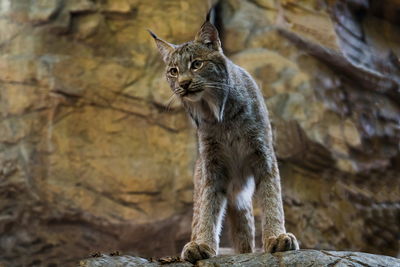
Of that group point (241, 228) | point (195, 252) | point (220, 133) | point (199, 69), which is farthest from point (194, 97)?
point (241, 228)

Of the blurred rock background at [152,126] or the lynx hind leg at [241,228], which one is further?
the blurred rock background at [152,126]

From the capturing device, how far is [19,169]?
5355mm

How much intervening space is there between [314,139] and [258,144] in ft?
6.78

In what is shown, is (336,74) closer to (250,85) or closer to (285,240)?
(250,85)

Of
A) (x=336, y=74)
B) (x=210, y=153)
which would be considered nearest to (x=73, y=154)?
(x=210, y=153)

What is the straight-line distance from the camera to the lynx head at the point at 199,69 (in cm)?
329

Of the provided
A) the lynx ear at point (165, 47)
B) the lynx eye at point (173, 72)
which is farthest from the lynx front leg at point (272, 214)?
the lynx ear at point (165, 47)

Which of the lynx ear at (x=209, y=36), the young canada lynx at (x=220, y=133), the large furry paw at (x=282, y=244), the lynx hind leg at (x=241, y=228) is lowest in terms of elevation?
the lynx hind leg at (x=241, y=228)

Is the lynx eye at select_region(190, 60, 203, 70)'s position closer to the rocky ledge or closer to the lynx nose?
the lynx nose

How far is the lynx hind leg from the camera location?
3762 millimetres

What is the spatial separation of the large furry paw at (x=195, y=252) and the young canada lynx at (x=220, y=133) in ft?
0.26

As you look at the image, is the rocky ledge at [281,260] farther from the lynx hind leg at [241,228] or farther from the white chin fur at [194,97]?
the white chin fur at [194,97]

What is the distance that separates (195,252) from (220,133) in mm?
813

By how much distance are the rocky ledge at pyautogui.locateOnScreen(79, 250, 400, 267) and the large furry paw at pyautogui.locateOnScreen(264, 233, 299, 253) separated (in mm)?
58
